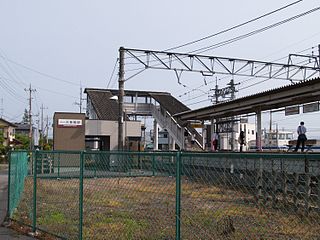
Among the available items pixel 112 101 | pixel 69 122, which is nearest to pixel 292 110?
pixel 69 122

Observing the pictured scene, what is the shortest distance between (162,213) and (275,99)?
16.5 m

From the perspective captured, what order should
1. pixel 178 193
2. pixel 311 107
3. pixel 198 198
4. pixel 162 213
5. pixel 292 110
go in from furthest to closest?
pixel 292 110, pixel 311 107, pixel 162 213, pixel 198 198, pixel 178 193

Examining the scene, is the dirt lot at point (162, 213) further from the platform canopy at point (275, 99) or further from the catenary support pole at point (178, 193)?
the platform canopy at point (275, 99)

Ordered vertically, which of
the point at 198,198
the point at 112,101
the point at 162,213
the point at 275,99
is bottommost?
the point at 162,213

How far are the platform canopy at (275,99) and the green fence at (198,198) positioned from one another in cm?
1254

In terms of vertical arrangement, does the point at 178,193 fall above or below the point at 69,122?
below

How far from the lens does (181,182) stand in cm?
507

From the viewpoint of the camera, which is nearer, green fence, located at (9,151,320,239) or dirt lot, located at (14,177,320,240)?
green fence, located at (9,151,320,239)

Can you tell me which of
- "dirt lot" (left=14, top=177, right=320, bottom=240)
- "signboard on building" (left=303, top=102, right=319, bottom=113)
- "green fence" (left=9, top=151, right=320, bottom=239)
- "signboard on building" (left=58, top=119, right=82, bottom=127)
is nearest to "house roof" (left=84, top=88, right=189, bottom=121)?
"signboard on building" (left=58, top=119, right=82, bottom=127)

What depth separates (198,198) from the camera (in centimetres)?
528

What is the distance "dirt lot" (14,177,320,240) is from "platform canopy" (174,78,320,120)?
1240 cm

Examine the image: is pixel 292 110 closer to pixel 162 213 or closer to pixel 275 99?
pixel 275 99

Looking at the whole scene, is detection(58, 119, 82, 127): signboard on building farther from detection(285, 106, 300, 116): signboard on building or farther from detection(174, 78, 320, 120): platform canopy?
detection(285, 106, 300, 116): signboard on building

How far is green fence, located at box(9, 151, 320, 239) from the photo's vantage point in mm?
4133
